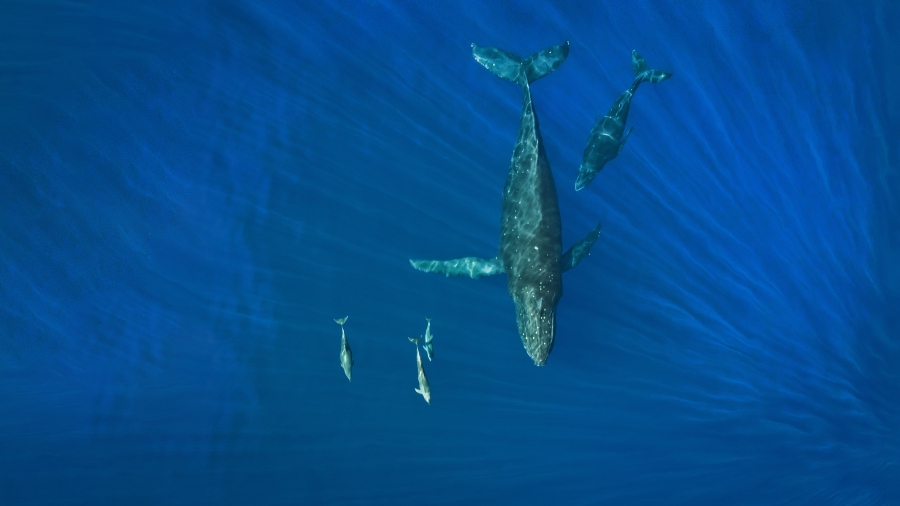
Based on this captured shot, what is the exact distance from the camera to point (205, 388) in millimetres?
8641

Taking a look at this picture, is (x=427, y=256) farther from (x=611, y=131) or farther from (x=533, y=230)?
(x=611, y=131)

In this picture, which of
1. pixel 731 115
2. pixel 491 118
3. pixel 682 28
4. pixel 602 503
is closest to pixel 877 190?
pixel 731 115

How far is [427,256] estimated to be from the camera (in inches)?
334

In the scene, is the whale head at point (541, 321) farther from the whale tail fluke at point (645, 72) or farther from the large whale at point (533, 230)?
the whale tail fluke at point (645, 72)

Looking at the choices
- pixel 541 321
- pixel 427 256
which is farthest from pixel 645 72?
pixel 427 256

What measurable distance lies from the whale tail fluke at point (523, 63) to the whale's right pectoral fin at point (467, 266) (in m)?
1.83

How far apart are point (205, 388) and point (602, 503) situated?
20.9 feet

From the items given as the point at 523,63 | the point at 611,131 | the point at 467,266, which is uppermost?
the point at 523,63

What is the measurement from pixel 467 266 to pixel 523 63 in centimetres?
214

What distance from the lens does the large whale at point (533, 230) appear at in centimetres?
569

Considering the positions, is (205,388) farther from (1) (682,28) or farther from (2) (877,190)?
(2) (877,190)

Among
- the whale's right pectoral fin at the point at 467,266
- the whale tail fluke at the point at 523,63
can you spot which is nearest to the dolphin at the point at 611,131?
the whale tail fluke at the point at 523,63

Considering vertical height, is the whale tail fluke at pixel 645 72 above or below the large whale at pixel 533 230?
above

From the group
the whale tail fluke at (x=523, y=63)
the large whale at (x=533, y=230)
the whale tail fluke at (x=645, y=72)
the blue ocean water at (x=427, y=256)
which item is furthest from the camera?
the blue ocean water at (x=427, y=256)
